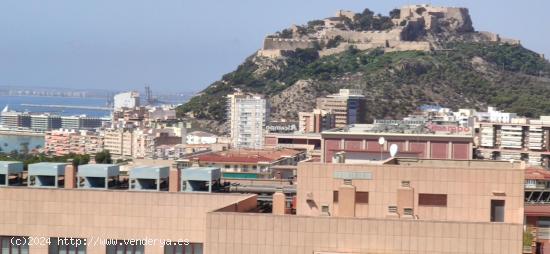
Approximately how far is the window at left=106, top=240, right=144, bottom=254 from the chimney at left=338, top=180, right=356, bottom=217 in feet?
13.2

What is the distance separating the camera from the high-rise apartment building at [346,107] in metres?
167

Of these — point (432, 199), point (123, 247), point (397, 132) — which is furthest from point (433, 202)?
point (397, 132)

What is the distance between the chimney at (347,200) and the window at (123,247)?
4.02 m

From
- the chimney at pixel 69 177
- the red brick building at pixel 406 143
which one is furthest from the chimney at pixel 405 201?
the red brick building at pixel 406 143

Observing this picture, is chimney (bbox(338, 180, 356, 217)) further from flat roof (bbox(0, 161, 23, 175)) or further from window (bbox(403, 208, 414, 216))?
flat roof (bbox(0, 161, 23, 175))

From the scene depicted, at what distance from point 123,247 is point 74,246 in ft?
3.42

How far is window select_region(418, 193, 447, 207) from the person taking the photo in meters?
22.7

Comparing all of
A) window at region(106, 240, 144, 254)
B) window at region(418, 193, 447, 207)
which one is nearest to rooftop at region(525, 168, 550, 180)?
window at region(418, 193, 447, 207)

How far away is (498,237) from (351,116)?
15031 cm

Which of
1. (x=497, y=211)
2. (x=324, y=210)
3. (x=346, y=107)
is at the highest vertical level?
(x=346, y=107)

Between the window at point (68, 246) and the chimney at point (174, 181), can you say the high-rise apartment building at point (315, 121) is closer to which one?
the chimney at point (174, 181)

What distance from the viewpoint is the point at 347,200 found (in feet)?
74.6

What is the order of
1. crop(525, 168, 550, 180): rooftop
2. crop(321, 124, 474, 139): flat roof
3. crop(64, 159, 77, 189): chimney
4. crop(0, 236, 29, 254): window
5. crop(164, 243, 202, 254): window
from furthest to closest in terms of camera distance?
crop(321, 124, 474, 139): flat roof < crop(525, 168, 550, 180): rooftop < crop(64, 159, 77, 189): chimney < crop(0, 236, 29, 254): window < crop(164, 243, 202, 254): window

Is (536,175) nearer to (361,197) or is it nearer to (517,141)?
(361,197)
